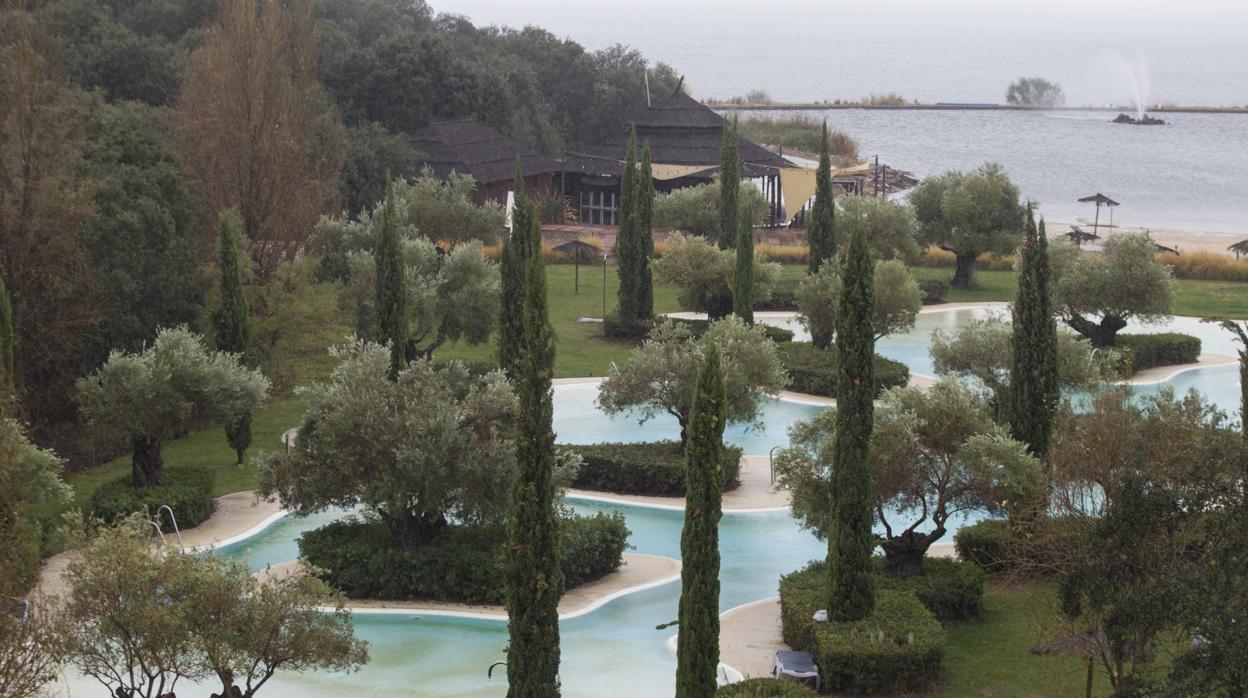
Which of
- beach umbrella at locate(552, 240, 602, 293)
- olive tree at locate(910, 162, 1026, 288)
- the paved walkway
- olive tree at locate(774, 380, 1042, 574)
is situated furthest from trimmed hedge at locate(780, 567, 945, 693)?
beach umbrella at locate(552, 240, 602, 293)

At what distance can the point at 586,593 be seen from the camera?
22875 mm

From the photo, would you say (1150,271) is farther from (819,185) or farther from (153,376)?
(153,376)

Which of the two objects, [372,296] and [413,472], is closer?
[413,472]

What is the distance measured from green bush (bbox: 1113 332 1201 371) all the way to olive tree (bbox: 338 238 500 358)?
1715 cm

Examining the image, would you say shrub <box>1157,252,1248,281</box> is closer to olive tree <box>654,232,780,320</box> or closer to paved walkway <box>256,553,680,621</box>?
olive tree <box>654,232,780,320</box>

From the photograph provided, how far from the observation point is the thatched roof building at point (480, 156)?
64.6 meters

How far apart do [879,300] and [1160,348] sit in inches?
332

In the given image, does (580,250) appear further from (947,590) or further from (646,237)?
(947,590)

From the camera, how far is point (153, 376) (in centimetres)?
2583

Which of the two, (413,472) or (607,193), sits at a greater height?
(607,193)

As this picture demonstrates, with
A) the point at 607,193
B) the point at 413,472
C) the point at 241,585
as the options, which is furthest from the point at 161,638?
the point at 607,193

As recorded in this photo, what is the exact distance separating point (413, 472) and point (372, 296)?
1462 centimetres

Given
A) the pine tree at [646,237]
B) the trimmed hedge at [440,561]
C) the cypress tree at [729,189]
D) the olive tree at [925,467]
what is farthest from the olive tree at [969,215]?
the trimmed hedge at [440,561]

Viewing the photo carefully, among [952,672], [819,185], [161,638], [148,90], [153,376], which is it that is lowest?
[952,672]
